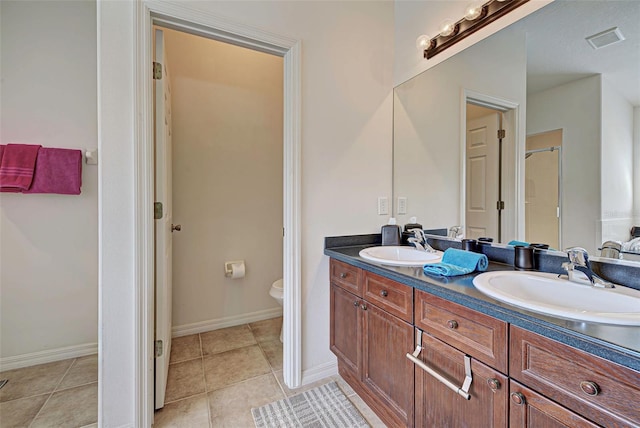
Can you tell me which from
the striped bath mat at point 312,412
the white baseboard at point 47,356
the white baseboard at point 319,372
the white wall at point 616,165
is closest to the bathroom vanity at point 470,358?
the striped bath mat at point 312,412

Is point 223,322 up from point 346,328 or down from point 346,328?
down

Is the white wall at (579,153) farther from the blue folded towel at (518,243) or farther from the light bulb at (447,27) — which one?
the light bulb at (447,27)

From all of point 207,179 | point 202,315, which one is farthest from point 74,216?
point 202,315

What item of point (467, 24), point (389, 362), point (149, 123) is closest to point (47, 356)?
point (149, 123)

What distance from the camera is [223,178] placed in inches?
98.3

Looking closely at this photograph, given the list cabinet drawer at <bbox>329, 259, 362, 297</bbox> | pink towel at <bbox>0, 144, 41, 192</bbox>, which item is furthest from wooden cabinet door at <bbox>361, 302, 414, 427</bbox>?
pink towel at <bbox>0, 144, 41, 192</bbox>

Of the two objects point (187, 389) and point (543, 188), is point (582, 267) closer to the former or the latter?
point (543, 188)

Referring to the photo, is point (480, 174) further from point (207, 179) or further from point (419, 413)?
point (207, 179)

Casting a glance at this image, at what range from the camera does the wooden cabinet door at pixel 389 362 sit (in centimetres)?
118

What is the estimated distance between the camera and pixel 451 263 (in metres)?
1.22

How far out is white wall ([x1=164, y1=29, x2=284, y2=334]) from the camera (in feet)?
7.64

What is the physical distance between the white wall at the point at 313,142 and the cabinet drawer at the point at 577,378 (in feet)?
3.85

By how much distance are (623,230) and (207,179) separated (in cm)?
257

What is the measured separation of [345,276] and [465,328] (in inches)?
30.2
